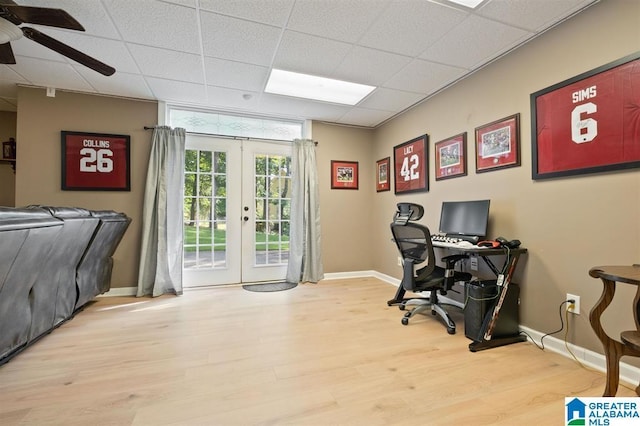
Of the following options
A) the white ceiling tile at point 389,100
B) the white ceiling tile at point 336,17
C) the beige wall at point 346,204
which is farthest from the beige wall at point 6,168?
the white ceiling tile at point 389,100

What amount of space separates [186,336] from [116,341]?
0.50 meters

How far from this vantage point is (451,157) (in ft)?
9.64

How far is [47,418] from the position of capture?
1268 mm

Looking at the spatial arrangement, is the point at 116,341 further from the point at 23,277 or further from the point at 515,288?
the point at 515,288

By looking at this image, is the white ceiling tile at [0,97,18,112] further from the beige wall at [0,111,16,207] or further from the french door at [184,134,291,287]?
the french door at [184,134,291,287]

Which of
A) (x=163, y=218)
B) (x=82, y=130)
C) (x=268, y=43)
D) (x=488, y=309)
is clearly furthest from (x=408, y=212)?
(x=82, y=130)

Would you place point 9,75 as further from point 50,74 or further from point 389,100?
point 389,100

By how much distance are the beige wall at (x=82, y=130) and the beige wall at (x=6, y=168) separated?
1.23m

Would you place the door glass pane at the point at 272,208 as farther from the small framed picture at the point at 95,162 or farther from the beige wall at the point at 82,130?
the small framed picture at the point at 95,162

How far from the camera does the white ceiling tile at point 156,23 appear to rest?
1.89 meters

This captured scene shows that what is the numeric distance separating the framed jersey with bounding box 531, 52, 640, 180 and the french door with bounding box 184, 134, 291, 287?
9.88 feet

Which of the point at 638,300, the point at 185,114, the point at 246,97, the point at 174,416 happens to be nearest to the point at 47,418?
the point at 174,416

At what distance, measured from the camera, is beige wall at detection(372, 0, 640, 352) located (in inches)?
65.0

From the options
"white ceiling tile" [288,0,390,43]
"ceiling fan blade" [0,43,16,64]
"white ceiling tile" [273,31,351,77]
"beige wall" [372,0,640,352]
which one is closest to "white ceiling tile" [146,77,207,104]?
"ceiling fan blade" [0,43,16,64]
